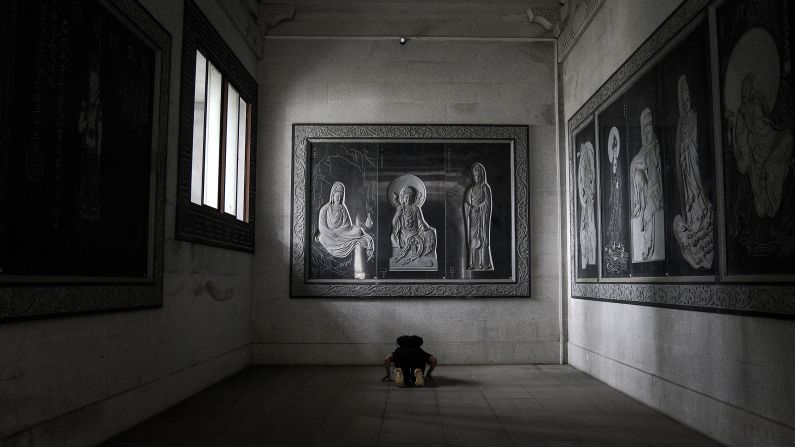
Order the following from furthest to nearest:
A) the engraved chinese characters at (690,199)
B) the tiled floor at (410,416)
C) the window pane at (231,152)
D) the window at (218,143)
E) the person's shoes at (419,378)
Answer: the window pane at (231,152)
the person's shoes at (419,378)
the window at (218,143)
the engraved chinese characters at (690,199)
the tiled floor at (410,416)

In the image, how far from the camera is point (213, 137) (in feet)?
28.2

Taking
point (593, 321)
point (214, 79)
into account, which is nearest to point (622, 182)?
point (593, 321)

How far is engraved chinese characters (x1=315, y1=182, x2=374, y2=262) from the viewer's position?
34.1 feet

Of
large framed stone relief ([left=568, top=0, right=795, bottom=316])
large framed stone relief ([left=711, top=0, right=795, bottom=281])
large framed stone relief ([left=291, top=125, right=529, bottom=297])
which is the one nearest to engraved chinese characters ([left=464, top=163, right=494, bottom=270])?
large framed stone relief ([left=291, top=125, right=529, bottom=297])

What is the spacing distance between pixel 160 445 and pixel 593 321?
19.5 feet

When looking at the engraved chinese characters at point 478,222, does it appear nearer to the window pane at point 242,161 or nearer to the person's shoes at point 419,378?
the person's shoes at point 419,378

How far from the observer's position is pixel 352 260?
34.1 feet

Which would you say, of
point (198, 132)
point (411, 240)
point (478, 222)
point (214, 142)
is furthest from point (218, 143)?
point (478, 222)

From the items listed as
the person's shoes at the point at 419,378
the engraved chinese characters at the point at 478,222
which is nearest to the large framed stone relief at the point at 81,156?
the person's shoes at the point at 419,378

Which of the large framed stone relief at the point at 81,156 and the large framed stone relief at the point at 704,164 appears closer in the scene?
the large framed stone relief at the point at 81,156

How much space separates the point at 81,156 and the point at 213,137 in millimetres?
3646

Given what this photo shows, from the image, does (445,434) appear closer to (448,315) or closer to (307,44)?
(448,315)

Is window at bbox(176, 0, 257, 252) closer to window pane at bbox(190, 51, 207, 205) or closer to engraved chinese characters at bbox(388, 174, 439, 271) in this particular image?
window pane at bbox(190, 51, 207, 205)

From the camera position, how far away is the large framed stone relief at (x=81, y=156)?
13.8 feet
